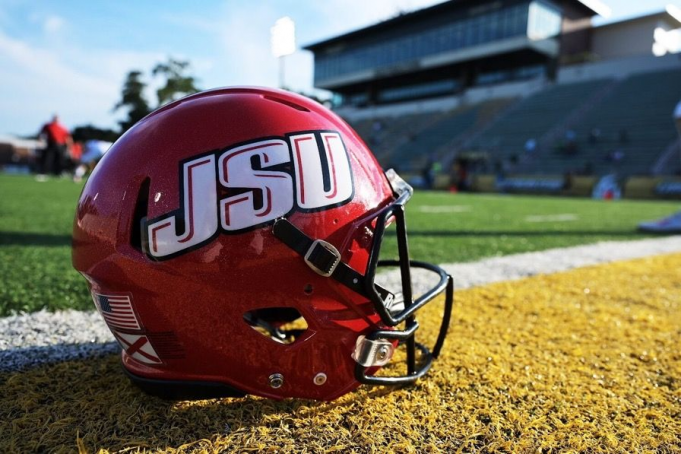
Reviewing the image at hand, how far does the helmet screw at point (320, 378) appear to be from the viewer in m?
1.14

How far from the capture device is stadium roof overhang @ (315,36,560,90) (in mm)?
25016

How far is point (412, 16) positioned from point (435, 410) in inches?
1319

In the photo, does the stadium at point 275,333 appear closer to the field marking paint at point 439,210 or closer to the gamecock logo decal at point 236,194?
the gamecock logo decal at point 236,194

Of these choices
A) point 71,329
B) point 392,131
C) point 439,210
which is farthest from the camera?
point 392,131

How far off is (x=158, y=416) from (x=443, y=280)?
0.78 meters

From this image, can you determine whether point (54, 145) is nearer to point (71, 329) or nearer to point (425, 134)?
point (71, 329)

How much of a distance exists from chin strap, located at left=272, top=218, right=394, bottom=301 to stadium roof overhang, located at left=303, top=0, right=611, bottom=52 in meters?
30.5

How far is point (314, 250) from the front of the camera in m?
1.04

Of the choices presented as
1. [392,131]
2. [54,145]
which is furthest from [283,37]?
[392,131]

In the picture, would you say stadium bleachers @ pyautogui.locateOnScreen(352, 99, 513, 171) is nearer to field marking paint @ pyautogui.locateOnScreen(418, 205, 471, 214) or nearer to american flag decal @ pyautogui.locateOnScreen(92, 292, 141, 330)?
field marking paint @ pyautogui.locateOnScreen(418, 205, 471, 214)

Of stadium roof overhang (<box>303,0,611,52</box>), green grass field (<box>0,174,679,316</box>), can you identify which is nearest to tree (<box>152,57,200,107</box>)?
stadium roof overhang (<box>303,0,611,52</box>)

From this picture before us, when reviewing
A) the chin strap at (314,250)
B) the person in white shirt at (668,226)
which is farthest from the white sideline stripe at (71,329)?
the person in white shirt at (668,226)

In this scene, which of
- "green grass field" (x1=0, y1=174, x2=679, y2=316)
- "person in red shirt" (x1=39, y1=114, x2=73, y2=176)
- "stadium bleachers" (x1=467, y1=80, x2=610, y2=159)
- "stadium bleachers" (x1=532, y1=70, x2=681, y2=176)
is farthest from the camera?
"stadium bleachers" (x1=467, y1=80, x2=610, y2=159)

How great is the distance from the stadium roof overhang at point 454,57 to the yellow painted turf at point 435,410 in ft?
87.0
